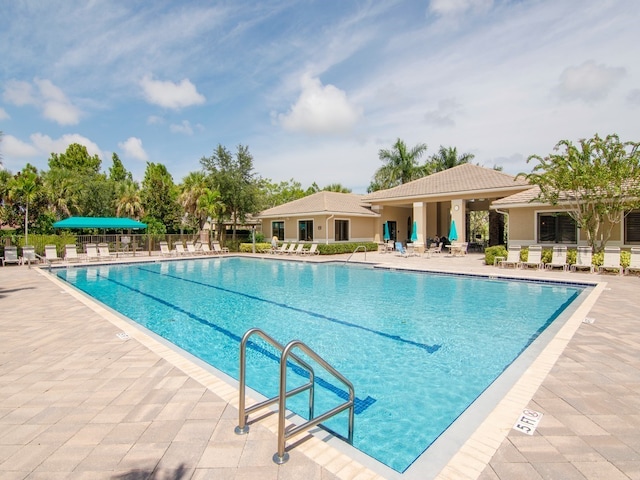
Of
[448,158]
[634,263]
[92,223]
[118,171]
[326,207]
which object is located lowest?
[634,263]

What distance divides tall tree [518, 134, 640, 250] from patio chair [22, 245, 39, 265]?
25401 mm

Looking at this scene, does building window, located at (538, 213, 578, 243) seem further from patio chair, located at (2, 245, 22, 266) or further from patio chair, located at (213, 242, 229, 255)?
patio chair, located at (2, 245, 22, 266)

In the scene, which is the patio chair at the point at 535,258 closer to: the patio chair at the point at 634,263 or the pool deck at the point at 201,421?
the patio chair at the point at 634,263

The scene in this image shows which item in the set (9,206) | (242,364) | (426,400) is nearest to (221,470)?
(242,364)

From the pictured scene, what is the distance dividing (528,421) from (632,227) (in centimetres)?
1796

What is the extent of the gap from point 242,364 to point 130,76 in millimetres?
17124

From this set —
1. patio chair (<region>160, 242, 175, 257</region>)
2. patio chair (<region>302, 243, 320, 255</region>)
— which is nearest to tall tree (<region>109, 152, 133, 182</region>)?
patio chair (<region>160, 242, 175, 257</region>)

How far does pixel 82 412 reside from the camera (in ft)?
11.2

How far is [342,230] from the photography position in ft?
87.5

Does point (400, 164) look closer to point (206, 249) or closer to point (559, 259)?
point (206, 249)

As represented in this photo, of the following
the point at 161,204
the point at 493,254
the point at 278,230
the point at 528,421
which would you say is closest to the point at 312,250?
the point at 278,230

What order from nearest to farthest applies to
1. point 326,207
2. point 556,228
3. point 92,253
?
1. point 556,228
2. point 92,253
3. point 326,207

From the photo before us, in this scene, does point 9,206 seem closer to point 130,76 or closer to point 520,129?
point 130,76

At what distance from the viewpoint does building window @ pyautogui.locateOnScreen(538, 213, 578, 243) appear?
17.6m
